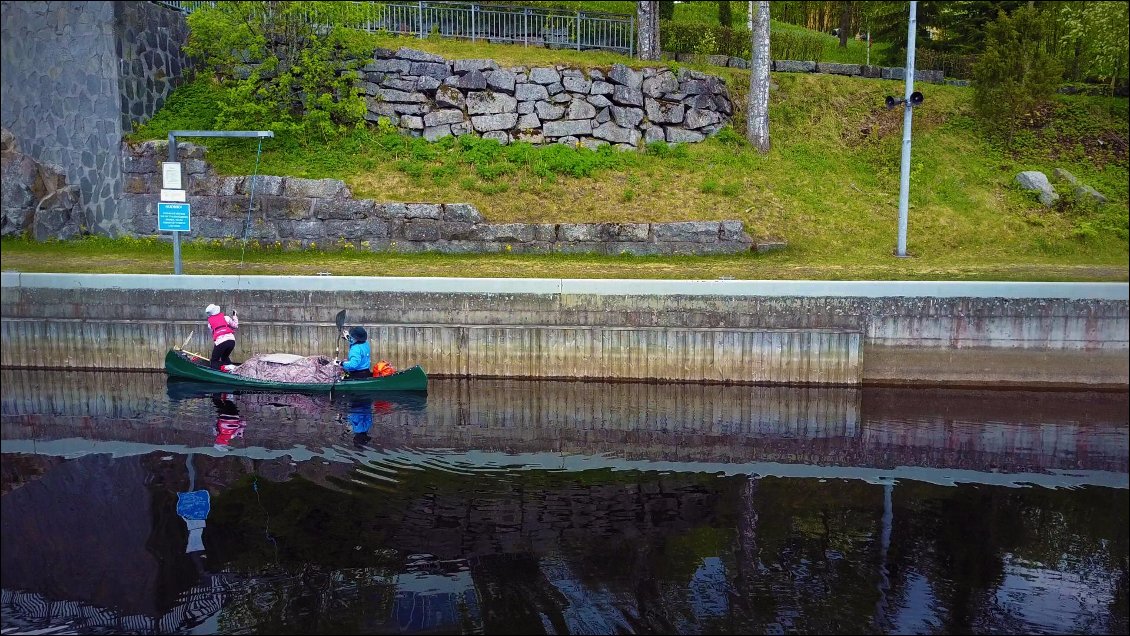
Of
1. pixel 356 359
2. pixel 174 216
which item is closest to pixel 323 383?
pixel 356 359

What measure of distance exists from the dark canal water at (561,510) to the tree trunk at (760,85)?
1143 cm

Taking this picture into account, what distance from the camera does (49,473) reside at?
14.9 metres

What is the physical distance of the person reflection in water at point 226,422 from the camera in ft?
54.1

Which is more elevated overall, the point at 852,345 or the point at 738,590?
the point at 852,345

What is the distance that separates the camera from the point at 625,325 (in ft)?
65.9

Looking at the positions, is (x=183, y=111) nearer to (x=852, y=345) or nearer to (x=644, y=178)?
(x=644, y=178)

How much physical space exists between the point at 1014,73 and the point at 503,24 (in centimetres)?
1617

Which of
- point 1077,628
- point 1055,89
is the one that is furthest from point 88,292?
point 1055,89

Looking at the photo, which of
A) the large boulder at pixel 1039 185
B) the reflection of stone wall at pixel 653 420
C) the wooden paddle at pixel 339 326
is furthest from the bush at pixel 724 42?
the wooden paddle at pixel 339 326

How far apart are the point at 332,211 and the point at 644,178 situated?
346 inches

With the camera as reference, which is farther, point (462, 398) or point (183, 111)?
Result: point (183, 111)

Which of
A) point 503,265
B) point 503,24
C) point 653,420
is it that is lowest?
point 653,420

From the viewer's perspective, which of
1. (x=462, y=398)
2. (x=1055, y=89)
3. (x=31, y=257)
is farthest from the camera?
(x=1055, y=89)

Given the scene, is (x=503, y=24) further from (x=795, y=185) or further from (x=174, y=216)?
(x=174, y=216)
